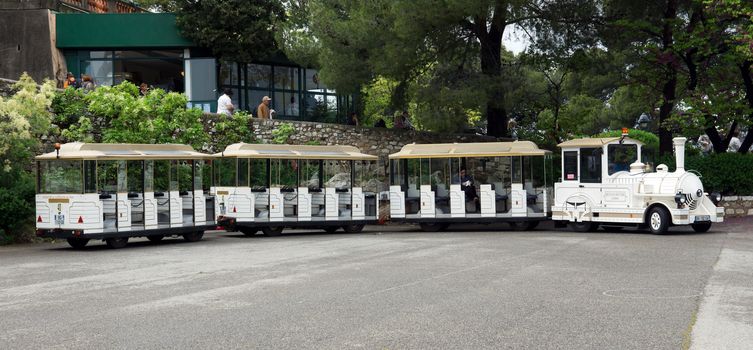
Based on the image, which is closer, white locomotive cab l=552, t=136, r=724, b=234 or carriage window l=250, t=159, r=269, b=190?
white locomotive cab l=552, t=136, r=724, b=234

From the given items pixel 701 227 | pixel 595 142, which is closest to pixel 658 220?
pixel 701 227

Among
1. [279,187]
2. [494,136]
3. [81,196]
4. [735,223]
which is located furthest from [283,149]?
[735,223]

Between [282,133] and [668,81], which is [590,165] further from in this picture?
[282,133]

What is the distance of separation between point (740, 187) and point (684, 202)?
641 centimetres

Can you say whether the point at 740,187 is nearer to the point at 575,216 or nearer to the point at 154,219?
the point at 575,216

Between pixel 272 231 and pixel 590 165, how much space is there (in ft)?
29.0

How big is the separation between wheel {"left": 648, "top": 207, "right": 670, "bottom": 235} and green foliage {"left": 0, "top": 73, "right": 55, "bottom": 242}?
15346 millimetres

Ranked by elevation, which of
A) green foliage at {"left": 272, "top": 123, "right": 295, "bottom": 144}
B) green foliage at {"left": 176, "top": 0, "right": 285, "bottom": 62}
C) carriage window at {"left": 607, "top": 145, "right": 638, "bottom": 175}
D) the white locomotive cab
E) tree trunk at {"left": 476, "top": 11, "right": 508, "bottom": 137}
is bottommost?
the white locomotive cab

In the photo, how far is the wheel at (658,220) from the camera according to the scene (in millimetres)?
22938

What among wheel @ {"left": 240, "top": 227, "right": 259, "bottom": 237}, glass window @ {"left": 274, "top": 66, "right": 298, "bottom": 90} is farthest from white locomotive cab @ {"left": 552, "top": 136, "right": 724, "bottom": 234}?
glass window @ {"left": 274, "top": 66, "right": 298, "bottom": 90}

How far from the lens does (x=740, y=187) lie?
28.0 metres

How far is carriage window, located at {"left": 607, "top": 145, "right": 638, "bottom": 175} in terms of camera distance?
24547 mm

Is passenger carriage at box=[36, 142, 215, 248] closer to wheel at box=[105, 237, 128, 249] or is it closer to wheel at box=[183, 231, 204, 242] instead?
wheel at box=[105, 237, 128, 249]

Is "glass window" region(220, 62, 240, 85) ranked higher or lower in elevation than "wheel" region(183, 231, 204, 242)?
higher
